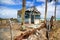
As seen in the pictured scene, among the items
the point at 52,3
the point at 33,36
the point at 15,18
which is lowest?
the point at 33,36

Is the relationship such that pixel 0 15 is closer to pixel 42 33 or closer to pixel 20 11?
A: pixel 20 11

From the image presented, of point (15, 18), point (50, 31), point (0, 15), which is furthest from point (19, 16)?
point (50, 31)

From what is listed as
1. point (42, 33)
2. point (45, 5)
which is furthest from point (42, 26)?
point (45, 5)

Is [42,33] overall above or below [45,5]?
below

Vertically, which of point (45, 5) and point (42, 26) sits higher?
point (45, 5)

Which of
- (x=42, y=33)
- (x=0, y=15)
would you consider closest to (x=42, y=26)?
(x=42, y=33)

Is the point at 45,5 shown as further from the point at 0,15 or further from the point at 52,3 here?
the point at 0,15

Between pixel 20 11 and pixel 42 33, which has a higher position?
pixel 20 11

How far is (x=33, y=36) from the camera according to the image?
3773 mm

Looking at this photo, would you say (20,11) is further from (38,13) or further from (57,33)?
(57,33)

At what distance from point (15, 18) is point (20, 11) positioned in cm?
14

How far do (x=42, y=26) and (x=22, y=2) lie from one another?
50cm

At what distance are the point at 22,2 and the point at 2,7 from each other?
0.33 meters

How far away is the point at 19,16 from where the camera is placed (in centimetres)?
377
